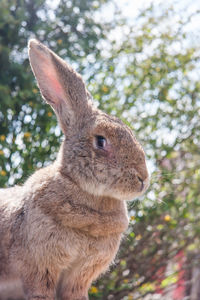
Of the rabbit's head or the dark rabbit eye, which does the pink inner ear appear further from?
the dark rabbit eye

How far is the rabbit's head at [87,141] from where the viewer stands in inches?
71.6

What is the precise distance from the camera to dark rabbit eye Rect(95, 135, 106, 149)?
1877 mm

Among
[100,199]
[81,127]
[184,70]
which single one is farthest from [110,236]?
[184,70]

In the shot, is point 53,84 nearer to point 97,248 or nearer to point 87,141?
point 87,141

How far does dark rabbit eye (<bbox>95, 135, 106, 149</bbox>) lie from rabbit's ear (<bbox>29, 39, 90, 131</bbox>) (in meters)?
0.15

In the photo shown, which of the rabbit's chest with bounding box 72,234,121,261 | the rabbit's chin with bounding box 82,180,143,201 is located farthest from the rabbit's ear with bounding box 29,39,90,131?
the rabbit's chest with bounding box 72,234,121,261

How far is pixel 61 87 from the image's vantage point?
200cm

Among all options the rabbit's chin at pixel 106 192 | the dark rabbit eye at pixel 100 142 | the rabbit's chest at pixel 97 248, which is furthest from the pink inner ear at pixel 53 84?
the rabbit's chest at pixel 97 248

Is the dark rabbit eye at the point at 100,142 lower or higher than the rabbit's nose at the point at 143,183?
higher

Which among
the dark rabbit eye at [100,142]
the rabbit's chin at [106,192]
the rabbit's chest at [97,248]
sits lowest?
the rabbit's chest at [97,248]

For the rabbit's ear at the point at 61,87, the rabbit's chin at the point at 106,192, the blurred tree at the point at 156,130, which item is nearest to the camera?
the rabbit's chin at the point at 106,192

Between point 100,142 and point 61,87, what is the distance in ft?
1.00

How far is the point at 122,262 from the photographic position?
310cm

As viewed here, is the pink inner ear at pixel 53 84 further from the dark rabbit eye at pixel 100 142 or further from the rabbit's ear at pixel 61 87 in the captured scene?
the dark rabbit eye at pixel 100 142
